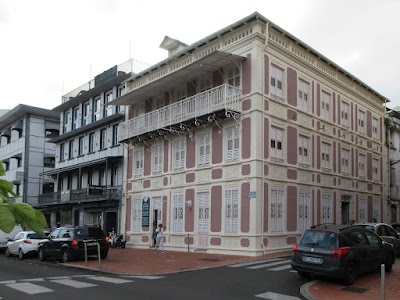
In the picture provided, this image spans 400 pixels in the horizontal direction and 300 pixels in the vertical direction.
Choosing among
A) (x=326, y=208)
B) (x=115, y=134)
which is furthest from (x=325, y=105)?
(x=115, y=134)

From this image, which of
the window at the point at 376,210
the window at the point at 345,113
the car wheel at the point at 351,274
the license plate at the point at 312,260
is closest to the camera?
the car wheel at the point at 351,274

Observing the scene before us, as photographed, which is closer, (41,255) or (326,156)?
(41,255)

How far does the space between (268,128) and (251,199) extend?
145 inches

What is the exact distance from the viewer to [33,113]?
4391 centimetres

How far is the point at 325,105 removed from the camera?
87.3 feet

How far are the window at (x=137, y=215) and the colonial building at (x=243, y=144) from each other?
2.5 inches

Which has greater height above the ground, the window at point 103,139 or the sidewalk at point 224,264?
the window at point 103,139

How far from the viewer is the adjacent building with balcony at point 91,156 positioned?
104 ft

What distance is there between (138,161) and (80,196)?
7.91 metres

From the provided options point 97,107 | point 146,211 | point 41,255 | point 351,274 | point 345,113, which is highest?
point 97,107

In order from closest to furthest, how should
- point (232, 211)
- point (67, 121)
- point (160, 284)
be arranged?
1. point (160, 284)
2. point (232, 211)
3. point (67, 121)

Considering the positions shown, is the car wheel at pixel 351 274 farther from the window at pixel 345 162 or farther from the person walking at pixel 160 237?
the window at pixel 345 162

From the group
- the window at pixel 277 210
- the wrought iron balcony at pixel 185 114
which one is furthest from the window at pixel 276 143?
the wrought iron balcony at pixel 185 114

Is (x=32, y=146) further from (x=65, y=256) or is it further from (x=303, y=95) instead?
(x=303, y=95)
